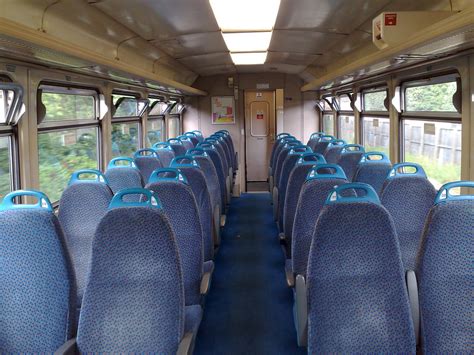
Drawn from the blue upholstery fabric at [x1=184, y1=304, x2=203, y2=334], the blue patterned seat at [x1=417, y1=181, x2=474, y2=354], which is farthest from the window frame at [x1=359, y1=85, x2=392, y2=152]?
the blue patterned seat at [x1=417, y1=181, x2=474, y2=354]

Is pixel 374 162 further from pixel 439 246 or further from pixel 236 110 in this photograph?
pixel 236 110

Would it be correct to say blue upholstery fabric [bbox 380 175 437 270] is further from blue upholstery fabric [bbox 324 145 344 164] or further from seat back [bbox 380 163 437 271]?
blue upholstery fabric [bbox 324 145 344 164]

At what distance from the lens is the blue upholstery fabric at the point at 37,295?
7.38 ft

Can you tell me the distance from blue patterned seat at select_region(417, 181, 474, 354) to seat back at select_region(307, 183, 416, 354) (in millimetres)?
197

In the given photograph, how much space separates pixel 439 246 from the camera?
7.20ft

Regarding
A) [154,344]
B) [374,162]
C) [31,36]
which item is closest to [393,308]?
A: [154,344]

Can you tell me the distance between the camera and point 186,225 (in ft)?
10.7

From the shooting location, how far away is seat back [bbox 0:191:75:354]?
7.38ft

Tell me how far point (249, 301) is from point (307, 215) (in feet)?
5.79

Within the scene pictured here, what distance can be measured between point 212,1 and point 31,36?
221 centimetres

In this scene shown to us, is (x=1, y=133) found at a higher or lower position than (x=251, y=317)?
higher

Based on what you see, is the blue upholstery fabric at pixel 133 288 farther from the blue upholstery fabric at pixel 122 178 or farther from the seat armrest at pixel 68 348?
the blue upholstery fabric at pixel 122 178

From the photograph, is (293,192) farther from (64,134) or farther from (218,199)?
(64,134)

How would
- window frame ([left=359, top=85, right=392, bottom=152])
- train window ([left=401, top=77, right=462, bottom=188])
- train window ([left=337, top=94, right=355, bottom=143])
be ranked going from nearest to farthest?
train window ([left=401, top=77, right=462, bottom=188]) < window frame ([left=359, top=85, right=392, bottom=152]) < train window ([left=337, top=94, right=355, bottom=143])
